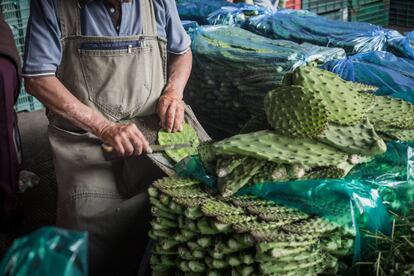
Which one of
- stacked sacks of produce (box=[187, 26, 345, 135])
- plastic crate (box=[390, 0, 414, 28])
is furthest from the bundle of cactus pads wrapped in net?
plastic crate (box=[390, 0, 414, 28])

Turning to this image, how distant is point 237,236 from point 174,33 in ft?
4.29

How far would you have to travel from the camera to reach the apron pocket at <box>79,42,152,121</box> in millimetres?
2496

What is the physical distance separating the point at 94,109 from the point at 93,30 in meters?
0.33

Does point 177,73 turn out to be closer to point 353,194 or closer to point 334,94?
point 334,94

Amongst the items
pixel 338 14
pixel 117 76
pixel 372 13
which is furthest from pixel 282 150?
pixel 372 13

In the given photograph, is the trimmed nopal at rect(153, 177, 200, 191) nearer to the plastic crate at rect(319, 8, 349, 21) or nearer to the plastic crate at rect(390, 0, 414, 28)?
the plastic crate at rect(319, 8, 349, 21)

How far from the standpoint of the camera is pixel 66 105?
2404 millimetres

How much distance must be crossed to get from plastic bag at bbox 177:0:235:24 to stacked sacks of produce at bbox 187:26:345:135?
401mm

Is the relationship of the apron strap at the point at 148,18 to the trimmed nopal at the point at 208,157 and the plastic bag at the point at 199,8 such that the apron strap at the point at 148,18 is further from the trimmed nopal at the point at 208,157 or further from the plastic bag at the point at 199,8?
the plastic bag at the point at 199,8

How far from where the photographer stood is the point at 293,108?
2.00 meters

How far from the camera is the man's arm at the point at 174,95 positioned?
8.42 feet

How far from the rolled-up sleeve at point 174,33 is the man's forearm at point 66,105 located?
55 centimetres

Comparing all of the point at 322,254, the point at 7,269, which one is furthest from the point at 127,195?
the point at 7,269

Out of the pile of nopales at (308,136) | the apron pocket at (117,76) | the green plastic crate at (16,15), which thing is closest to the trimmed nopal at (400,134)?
the pile of nopales at (308,136)
